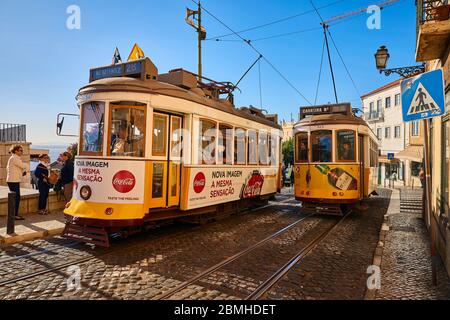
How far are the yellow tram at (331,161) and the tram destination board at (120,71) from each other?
5.95 m

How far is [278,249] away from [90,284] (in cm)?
357

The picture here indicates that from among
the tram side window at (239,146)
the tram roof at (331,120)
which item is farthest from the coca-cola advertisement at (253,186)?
the tram roof at (331,120)

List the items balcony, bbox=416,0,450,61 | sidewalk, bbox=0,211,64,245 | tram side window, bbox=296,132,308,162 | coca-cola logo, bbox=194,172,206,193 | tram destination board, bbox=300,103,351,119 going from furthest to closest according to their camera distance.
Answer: tram destination board, bbox=300,103,351,119 < tram side window, bbox=296,132,308,162 < coca-cola logo, bbox=194,172,206,193 < sidewalk, bbox=0,211,64,245 < balcony, bbox=416,0,450,61

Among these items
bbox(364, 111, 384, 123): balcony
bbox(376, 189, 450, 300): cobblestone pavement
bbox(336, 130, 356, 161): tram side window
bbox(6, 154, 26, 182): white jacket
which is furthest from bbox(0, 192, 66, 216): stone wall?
bbox(364, 111, 384, 123): balcony

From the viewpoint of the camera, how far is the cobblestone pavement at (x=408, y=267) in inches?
172

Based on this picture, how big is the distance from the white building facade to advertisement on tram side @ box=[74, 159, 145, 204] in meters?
31.7

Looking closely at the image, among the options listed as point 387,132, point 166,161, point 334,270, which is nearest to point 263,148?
point 166,161

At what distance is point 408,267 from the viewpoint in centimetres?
546

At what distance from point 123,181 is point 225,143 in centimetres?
342

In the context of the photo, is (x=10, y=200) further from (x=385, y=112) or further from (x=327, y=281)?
(x=385, y=112)

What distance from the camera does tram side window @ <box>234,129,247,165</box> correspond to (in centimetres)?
938

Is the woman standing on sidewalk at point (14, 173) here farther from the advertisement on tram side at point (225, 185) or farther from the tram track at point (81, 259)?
the advertisement on tram side at point (225, 185)

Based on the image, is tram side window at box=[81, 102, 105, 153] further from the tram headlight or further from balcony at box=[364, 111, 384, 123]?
balcony at box=[364, 111, 384, 123]

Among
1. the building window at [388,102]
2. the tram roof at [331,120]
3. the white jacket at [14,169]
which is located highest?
the building window at [388,102]
